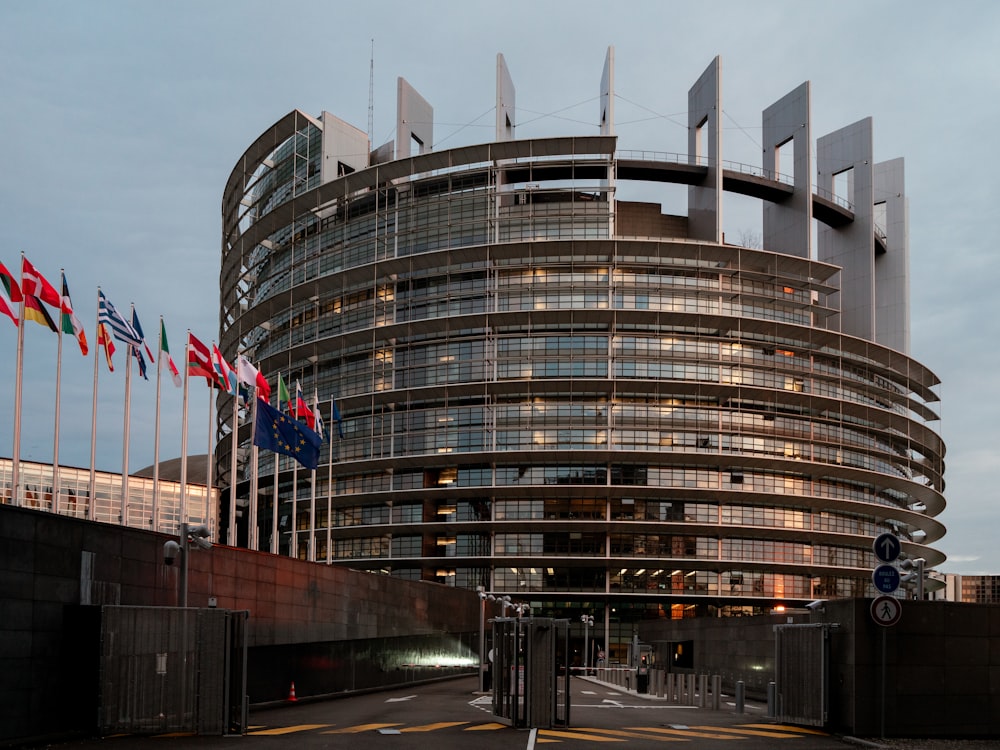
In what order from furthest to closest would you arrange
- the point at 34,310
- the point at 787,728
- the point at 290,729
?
1. the point at 34,310
2. the point at 787,728
3. the point at 290,729

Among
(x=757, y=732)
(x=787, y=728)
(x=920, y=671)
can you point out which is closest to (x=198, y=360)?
(x=757, y=732)

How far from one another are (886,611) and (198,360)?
26872 mm

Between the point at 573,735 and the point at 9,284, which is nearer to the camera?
the point at 573,735

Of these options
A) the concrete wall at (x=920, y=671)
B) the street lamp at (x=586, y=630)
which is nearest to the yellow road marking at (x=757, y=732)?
the concrete wall at (x=920, y=671)

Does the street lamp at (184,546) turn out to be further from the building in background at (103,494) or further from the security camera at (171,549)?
the building in background at (103,494)

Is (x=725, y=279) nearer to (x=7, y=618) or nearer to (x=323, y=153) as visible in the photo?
(x=323, y=153)

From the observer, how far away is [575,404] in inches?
3590

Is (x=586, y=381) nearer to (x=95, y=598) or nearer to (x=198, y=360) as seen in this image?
(x=198, y=360)

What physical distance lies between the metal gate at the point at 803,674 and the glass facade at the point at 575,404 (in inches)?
2429

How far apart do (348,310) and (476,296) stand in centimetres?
1281

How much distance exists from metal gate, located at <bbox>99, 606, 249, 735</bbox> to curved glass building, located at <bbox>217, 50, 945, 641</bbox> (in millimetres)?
63476

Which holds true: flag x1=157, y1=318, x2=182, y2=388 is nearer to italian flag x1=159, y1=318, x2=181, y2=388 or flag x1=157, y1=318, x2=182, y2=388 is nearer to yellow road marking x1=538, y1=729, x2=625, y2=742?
italian flag x1=159, y1=318, x2=181, y2=388

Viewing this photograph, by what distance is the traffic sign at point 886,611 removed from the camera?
21516 mm

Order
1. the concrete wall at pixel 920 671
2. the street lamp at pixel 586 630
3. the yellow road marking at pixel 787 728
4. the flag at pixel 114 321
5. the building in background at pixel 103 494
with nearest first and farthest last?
the concrete wall at pixel 920 671, the yellow road marking at pixel 787 728, the flag at pixel 114 321, the street lamp at pixel 586 630, the building in background at pixel 103 494
